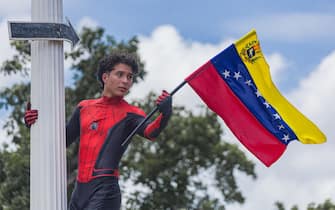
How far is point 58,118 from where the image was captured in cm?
604

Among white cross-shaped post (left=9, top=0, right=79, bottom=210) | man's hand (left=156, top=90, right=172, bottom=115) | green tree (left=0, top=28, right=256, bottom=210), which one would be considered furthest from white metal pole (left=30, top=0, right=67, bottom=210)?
green tree (left=0, top=28, right=256, bottom=210)

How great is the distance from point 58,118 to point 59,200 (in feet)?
1.79

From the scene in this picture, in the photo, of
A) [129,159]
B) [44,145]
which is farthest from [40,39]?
[129,159]

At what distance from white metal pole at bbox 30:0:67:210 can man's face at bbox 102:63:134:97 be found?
1.17 feet

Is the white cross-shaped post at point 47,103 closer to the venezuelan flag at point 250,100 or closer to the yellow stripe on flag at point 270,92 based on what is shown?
the venezuelan flag at point 250,100

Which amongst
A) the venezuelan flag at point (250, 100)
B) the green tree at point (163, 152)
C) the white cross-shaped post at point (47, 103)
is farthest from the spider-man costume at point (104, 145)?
the green tree at point (163, 152)

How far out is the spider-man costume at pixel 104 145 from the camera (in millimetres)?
6082

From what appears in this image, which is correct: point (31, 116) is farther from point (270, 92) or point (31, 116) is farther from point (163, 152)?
point (163, 152)

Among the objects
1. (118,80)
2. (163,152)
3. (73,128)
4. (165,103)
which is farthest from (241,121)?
(163,152)

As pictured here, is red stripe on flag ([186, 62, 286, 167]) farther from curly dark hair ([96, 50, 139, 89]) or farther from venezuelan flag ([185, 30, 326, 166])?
curly dark hair ([96, 50, 139, 89])

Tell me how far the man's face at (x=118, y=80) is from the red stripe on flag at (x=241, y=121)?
560 millimetres

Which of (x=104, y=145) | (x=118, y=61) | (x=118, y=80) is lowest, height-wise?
(x=104, y=145)

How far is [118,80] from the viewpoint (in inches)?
248

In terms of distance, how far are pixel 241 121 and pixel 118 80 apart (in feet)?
3.10
